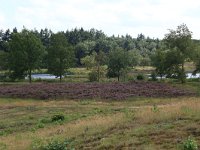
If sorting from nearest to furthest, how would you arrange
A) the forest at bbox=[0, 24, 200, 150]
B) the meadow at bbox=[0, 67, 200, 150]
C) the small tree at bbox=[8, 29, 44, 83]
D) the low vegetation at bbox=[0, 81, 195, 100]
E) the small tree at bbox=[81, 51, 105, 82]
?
the meadow at bbox=[0, 67, 200, 150], the forest at bbox=[0, 24, 200, 150], the low vegetation at bbox=[0, 81, 195, 100], the small tree at bbox=[8, 29, 44, 83], the small tree at bbox=[81, 51, 105, 82]

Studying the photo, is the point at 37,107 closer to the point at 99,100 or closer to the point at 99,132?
the point at 99,100

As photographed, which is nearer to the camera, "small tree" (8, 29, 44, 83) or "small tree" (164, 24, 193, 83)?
"small tree" (164, 24, 193, 83)

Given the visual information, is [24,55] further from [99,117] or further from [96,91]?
[99,117]

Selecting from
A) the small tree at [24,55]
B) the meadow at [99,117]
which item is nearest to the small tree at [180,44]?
the meadow at [99,117]

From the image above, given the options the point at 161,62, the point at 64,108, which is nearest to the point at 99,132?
the point at 64,108

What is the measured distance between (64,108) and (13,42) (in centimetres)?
4054

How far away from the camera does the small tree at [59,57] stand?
76.1 metres

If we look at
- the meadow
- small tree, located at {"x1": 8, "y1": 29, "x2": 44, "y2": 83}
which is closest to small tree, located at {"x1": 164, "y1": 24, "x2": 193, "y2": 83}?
the meadow

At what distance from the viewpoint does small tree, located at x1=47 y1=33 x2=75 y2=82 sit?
7606 cm

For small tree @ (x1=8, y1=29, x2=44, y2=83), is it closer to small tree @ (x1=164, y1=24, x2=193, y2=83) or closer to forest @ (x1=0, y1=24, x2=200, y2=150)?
forest @ (x1=0, y1=24, x2=200, y2=150)

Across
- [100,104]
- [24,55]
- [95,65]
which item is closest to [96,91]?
[100,104]

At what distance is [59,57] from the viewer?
77.3 meters

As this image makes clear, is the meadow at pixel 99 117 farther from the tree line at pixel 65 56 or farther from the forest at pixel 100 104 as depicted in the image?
the tree line at pixel 65 56

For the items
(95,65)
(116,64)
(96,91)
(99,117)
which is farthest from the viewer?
(95,65)
